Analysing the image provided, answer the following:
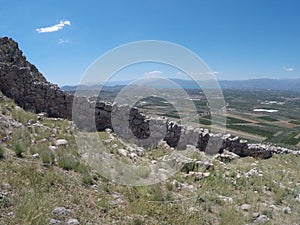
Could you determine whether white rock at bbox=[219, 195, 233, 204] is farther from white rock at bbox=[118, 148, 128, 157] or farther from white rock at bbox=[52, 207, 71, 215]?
white rock at bbox=[118, 148, 128, 157]

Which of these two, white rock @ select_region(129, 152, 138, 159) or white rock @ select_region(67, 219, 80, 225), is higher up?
white rock @ select_region(67, 219, 80, 225)

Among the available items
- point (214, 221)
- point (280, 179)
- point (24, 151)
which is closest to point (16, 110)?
point (24, 151)

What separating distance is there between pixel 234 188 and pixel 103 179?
141 inches

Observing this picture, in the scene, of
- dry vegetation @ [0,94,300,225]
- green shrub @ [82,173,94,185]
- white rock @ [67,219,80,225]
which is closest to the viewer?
white rock @ [67,219,80,225]

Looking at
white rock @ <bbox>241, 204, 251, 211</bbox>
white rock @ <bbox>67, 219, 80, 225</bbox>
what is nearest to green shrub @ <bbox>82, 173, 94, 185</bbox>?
white rock @ <bbox>67, 219, 80, 225</bbox>

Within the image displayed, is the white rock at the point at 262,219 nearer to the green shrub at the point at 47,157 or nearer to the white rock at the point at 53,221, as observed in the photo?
the white rock at the point at 53,221

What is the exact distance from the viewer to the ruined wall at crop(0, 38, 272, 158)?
12727 mm

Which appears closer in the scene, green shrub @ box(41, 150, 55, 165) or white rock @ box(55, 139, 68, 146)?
green shrub @ box(41, 150, 55, 165)

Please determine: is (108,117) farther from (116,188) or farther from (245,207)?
(245,207)

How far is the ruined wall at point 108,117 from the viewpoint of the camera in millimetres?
12727

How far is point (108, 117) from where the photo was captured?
12.9 meters

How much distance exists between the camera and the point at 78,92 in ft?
45.3

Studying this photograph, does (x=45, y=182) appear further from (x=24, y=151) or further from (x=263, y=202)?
(x=263, y=202)

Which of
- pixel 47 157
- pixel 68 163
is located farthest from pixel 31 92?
pixel 68 163
